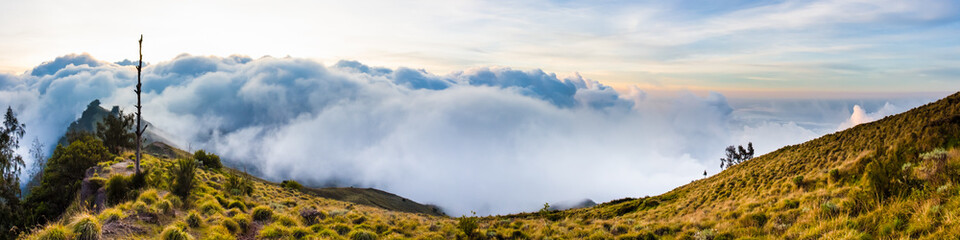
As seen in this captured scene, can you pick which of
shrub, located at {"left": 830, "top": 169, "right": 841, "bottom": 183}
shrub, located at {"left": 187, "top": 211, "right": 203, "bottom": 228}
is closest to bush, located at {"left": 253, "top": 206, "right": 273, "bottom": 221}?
shrub, located at {"left": 187, "top": 211, "right": 203, "bottom": 228}

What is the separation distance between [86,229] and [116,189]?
969 centimetres

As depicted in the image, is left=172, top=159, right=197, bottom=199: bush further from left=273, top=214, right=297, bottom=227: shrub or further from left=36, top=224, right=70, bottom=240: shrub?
left=36, top=224, right=70, bottom=240: shrub

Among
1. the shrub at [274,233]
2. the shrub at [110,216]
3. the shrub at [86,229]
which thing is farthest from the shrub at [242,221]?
the shrub at [86,229]

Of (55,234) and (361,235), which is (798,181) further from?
(55,234)

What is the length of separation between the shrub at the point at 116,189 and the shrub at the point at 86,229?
27.9 ft

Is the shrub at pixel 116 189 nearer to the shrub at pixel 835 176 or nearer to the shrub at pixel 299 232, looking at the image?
the shrub at pixel 299 232

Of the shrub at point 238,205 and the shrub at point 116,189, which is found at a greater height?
the shrub at point 116,189

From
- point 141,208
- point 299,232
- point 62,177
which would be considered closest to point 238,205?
point 141,208

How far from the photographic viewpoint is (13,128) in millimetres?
97875

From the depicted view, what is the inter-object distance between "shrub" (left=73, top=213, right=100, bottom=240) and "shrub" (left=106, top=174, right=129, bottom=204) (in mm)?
8502

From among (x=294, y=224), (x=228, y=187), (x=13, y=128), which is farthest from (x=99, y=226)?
(x=13, y=128)

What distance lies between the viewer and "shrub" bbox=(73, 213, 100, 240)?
966 centimetres

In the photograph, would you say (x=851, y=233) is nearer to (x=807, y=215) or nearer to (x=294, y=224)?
(x=807, y=215)

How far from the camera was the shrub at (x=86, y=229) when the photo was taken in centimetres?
966
